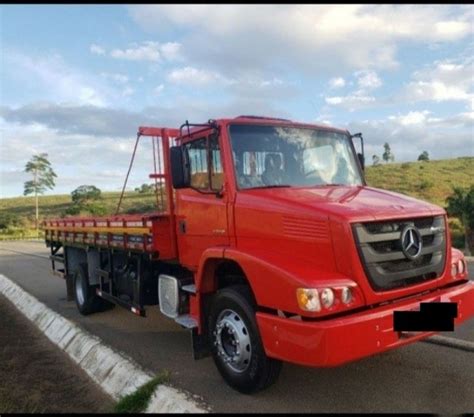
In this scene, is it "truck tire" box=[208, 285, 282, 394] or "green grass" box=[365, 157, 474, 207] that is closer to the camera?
"truck tire" box=[208, 285, 282, 394]

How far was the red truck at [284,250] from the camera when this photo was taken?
371cm

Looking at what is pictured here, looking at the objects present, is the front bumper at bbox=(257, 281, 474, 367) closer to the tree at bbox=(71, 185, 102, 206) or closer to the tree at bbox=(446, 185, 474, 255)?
the tree at bbox=(446, 185, 474, 255)

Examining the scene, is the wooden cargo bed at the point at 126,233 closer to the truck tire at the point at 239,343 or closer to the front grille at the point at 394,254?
the truck tire at the point at 239,343

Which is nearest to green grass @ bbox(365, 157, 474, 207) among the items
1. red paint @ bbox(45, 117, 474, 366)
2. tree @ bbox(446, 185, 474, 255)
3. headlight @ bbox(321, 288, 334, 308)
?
tree @ bbox(446, 185, 474, 255)

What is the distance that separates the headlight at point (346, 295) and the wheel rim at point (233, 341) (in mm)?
953

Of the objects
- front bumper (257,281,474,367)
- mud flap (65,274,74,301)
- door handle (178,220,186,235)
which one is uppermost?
door handle (178,220,186,235)

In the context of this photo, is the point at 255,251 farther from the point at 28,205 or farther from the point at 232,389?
the point at 28,205

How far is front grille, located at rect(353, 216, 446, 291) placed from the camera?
3.87m

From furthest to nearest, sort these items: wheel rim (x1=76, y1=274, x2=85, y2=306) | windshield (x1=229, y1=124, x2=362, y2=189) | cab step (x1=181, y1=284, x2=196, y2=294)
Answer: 1. wheel rim (x1=76, y1=274, x2=85, y2=306)
2. cab step (x1=181, y1=284, x2=196, y2=294)
3. windshield (x1=229, y1=124, x2=362, y2=189)

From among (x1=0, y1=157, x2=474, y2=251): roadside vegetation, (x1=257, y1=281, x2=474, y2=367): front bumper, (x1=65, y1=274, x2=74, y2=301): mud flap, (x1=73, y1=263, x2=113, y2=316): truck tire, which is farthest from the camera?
(x1=0, y1=157, x2=474, y2=251): roadside vegetation

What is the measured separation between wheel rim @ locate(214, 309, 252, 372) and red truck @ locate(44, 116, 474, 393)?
0.04 ft

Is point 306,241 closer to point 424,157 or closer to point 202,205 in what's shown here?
point 202,205

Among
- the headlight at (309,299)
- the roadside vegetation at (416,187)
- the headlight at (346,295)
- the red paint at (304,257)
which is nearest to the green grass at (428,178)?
the roadside vegetation at (416,187)

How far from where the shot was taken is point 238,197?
180 inches
